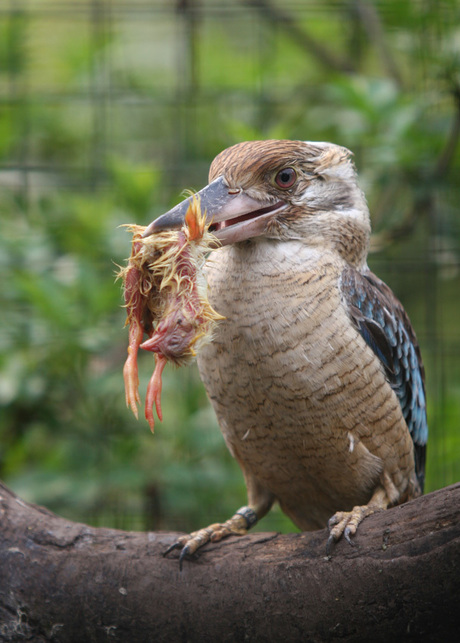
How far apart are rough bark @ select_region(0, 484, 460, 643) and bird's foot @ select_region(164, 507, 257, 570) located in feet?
0.13

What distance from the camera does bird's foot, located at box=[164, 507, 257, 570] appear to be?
103 inches

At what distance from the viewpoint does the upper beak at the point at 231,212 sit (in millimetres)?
2496

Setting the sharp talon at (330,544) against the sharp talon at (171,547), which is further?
the sharp talon at (171,547)

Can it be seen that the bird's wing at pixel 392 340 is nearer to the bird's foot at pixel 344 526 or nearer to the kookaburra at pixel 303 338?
the kookaburra at pixel 303 338

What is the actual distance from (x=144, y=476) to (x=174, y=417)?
0.46 meters

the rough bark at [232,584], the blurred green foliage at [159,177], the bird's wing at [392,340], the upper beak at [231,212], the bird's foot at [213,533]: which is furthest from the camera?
the blurred green foliage at [159,177]

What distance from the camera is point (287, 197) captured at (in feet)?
8.86

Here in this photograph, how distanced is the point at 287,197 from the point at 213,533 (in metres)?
1.20

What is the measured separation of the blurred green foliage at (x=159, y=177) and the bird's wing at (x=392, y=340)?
4.42ft

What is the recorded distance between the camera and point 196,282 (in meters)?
2.30

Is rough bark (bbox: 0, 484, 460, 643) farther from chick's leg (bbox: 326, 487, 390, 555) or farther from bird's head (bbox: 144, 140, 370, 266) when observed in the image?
bird's head (bbox: 144, 140, 370, 266)

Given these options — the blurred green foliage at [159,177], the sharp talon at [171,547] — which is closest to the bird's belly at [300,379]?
the sharp talon at [171,547]

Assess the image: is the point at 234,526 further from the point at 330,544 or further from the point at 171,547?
the point at 330,544

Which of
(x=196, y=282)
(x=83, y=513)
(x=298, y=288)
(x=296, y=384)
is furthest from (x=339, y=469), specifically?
(x=83, y=513)
